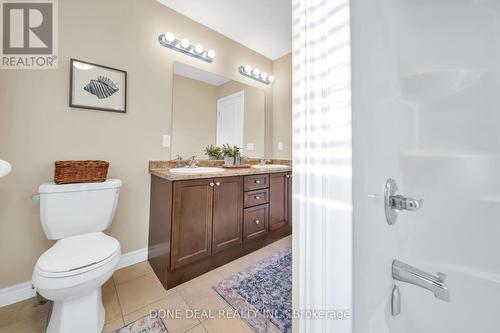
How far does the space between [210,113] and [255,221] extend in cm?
129

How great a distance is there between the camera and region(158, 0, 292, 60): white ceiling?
6.17 ft

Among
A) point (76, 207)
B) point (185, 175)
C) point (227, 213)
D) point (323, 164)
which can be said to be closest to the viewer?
point (323, 164)

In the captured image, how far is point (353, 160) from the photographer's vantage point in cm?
43

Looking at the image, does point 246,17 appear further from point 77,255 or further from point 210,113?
point 77,255

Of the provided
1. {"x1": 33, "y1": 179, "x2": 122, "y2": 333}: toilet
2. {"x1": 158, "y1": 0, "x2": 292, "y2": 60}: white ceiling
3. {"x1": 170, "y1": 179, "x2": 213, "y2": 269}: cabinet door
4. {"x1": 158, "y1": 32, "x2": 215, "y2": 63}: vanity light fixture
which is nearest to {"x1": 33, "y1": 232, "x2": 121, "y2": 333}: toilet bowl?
{"x1": 33, "y1": 179, "x2": 122, "y2": 333}: toilet

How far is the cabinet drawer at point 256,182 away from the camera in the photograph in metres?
1.85

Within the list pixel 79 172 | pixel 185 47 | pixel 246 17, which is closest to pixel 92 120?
pixel 79 172

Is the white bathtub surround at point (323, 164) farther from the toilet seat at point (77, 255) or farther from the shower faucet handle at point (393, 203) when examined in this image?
the toilet seat at point (77, 255)

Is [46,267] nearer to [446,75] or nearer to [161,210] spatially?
[161,210]

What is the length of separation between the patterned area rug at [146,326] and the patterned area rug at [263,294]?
1.32 ft

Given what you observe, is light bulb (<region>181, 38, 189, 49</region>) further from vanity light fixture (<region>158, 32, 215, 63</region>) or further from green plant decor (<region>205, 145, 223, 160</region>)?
green plant decor (<region>205, 145, 223, 160</region>)

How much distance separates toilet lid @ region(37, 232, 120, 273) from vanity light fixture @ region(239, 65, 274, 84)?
227cm

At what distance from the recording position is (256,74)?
2.64 meters

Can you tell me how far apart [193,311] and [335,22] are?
157 cm
